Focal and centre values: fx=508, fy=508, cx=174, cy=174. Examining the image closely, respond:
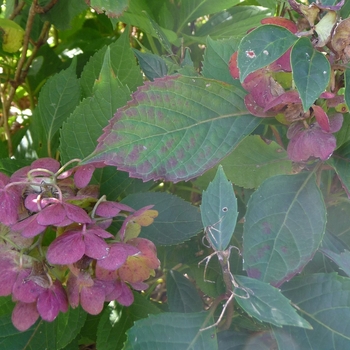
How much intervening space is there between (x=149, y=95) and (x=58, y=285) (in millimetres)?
252

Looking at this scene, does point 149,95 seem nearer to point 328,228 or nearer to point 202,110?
point 202,110

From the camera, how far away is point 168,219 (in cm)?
72

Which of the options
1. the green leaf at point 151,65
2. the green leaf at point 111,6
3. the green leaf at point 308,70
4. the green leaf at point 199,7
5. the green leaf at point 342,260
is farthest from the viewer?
the green leaf at point 199,7

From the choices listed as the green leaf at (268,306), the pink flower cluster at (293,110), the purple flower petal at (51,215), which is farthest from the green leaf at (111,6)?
the green leaf at (268,306)

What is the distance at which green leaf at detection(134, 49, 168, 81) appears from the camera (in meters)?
0.82

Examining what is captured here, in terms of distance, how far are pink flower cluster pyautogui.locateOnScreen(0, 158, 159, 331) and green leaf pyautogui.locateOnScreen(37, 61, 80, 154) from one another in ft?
0.88

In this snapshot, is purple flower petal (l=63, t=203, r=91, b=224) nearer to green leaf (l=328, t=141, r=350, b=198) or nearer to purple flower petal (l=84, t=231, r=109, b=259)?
purple flower petal (l=84, t=231, r=109, b=259)

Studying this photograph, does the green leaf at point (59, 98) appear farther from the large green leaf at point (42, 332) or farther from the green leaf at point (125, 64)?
the large green leaf at point (42, 332)

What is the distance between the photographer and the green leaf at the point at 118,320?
768mm

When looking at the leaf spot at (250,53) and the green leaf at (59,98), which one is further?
the green leaf at (59,98)

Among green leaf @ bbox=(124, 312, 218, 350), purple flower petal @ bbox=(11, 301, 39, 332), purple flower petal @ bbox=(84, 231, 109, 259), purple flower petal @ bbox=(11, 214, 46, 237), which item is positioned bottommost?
green leaf @ bbox=(124, 312, 218, 350)

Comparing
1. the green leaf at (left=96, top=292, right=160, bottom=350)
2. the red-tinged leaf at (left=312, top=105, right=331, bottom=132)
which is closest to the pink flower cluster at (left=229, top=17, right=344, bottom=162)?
the red-tinged leaf at (left=312, top=105, right=331, bottom=132)

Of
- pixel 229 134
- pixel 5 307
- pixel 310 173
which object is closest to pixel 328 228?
pixel 310 173

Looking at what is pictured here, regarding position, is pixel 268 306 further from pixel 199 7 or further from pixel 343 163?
pixel 199 7
